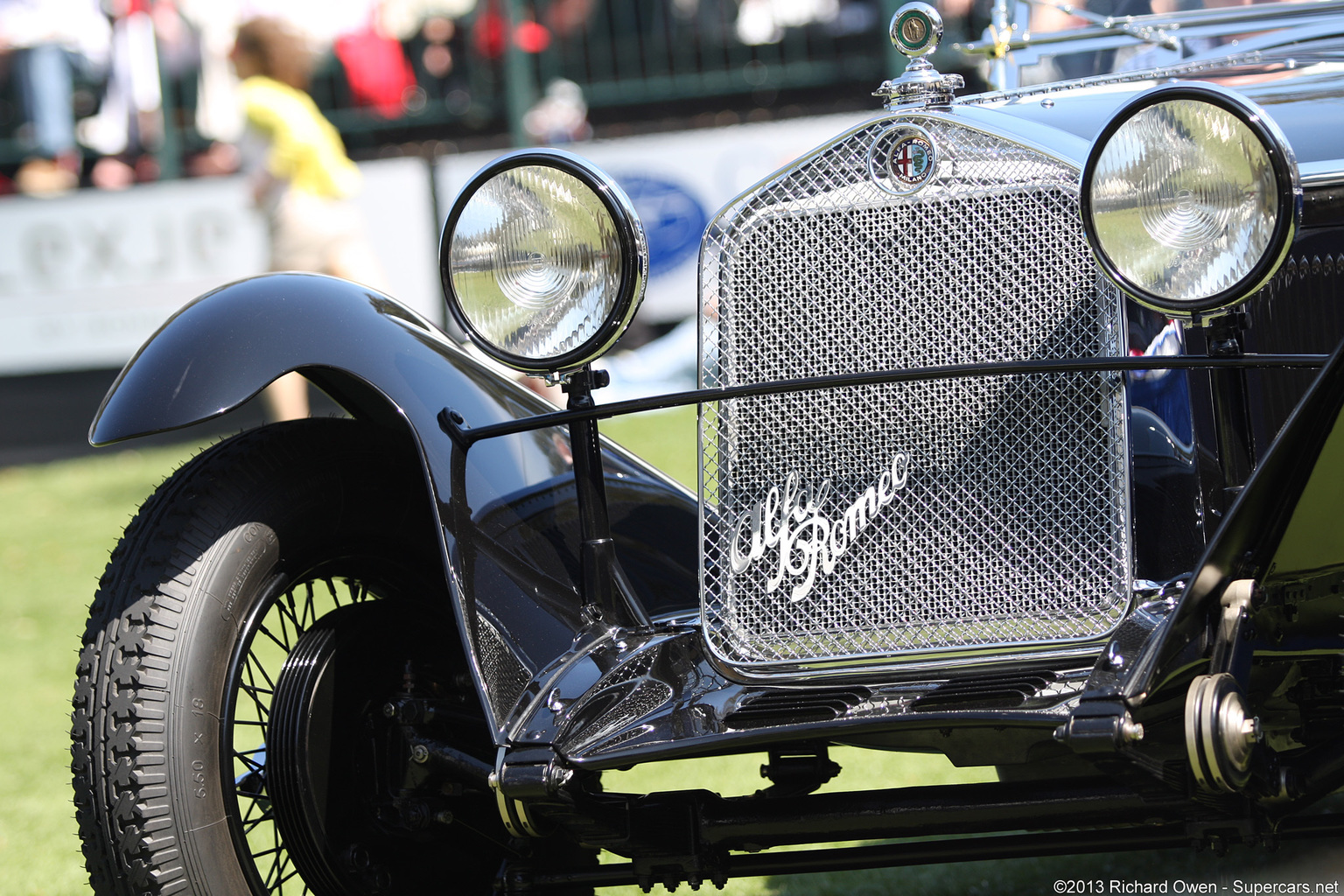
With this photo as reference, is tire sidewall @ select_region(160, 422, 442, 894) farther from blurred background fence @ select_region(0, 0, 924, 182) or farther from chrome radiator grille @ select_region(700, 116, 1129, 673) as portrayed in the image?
Answer: blurred background fence @ select_region(0, 0, 924, 182)

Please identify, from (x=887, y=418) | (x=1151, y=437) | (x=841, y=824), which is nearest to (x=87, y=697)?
(x=841, y=824)

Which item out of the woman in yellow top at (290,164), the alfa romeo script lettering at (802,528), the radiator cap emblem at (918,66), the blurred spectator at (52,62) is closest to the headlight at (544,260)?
the alfa romeo script lettering at (802,528)

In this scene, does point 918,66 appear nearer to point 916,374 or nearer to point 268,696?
point 916,374

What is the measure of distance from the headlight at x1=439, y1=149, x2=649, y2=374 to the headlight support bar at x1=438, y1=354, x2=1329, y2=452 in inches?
3.7

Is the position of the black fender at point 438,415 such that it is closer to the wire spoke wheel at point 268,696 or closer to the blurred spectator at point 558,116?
the wire spoke wheel at point 268,696

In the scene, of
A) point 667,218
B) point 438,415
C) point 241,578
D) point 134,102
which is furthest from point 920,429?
point 134,102

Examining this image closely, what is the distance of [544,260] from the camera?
2186 mm

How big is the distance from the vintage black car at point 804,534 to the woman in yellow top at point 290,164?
3846mm

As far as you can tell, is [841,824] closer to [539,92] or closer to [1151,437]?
[1151,437]

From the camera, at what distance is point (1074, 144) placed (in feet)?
7.14

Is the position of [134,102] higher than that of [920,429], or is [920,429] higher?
[134,102]

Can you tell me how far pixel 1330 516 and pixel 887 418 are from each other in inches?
24.2

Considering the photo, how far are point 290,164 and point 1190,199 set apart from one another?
492cm

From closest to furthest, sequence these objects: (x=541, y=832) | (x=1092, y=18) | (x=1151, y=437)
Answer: (x=541, y=832)
(x=1151, y=437)
(x=1092, y=18)
